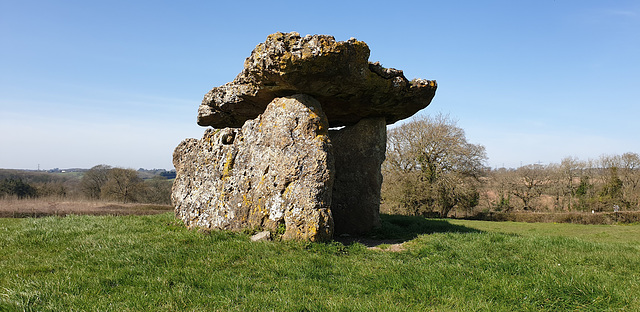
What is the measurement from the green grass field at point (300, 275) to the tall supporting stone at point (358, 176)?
2803mm

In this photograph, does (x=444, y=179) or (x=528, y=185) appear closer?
(x=444, y=179)

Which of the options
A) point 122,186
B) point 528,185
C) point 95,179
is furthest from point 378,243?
point 95,179

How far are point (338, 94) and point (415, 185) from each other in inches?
832

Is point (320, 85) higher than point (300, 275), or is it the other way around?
point (320, 85)

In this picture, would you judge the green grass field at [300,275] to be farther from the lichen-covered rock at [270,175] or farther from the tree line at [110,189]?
the tree line at [110,189]

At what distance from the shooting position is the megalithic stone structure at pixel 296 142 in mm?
8844

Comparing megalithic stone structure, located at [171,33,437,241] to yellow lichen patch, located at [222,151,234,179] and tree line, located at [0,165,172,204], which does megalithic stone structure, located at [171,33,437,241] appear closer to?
yellow lichen patch, located at [222,151,234,179]

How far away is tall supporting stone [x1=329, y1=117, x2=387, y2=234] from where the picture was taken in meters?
11.5

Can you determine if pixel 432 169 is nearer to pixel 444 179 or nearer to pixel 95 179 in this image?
pixel 444 179

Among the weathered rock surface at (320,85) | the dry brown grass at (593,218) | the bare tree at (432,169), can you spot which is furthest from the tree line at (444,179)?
the weathered rock surface at (320,85)

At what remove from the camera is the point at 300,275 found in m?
6.10

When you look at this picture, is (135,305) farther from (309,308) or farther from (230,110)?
(230,110)

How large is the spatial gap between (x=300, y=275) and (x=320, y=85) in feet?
17.6

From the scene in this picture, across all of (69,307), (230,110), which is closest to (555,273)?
(69,307)
